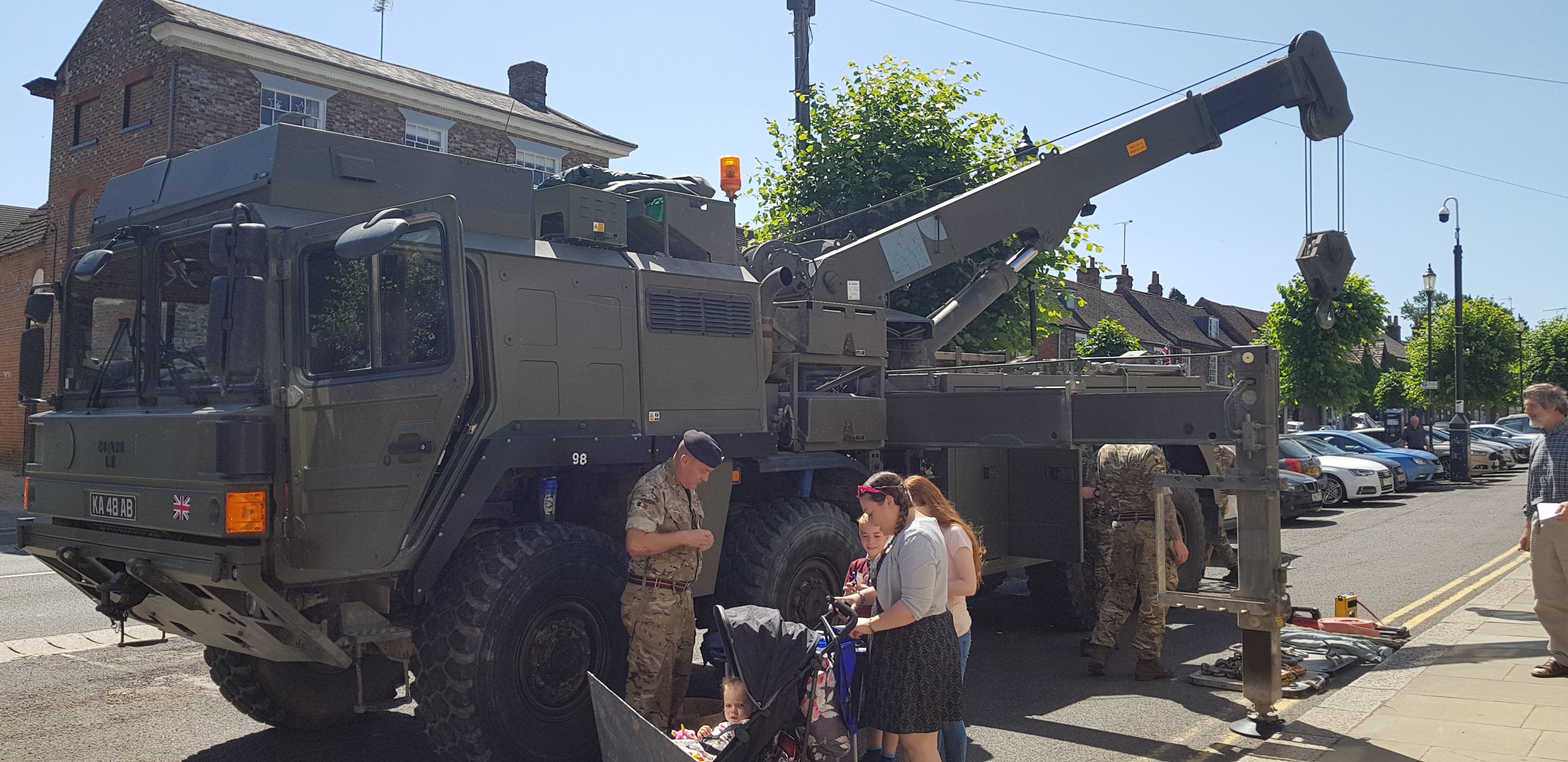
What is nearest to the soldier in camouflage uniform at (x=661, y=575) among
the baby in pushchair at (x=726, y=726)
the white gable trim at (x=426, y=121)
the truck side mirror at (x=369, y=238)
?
the baby in pushchair at (x=726, y=726)

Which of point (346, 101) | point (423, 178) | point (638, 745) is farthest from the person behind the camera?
point (346, 101)

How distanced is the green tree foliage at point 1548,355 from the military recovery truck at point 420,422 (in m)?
60.0

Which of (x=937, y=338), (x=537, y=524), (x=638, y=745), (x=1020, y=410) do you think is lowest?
(x=638, y=745)

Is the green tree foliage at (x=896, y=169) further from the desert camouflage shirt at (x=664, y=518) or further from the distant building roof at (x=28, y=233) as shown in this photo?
the distant building roof at (x=28, y=233)

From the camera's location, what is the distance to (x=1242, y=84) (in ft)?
33.2

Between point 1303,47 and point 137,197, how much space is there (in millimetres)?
9231

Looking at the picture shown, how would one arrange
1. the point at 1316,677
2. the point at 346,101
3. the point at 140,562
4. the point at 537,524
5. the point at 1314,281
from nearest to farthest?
the point at 140,562
the point at 537,524
the point at 1316,677
the point at 1314,281
the point at 346,101

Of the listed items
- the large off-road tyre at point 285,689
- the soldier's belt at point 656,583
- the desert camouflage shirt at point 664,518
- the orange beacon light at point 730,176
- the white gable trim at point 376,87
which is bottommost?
the large off-road tyre at point 285,689

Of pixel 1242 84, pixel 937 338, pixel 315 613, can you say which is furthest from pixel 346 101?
pixel 315 613

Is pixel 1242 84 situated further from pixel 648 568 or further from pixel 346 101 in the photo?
pixel 346 101

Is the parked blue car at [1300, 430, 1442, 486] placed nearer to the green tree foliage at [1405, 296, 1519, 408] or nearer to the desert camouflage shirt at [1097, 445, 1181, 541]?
the desert camouflage shirt at [1097, 445, 1181, 541]

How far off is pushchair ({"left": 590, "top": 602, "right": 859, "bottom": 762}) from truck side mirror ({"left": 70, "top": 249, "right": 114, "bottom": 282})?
3556 mm

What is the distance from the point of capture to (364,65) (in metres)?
23.4

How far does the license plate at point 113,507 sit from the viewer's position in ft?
17.7
